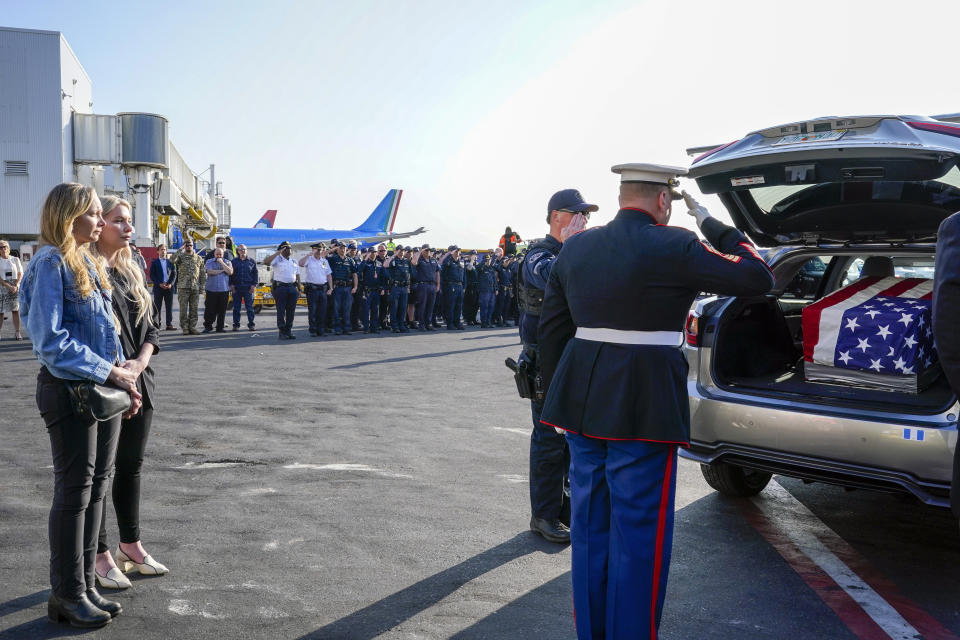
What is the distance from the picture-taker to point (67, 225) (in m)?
3.25

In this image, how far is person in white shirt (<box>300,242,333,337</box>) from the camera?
55.5 feet

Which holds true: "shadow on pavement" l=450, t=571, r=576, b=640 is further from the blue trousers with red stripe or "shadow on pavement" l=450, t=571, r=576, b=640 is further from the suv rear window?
the suv rear window

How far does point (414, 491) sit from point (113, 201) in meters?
2.65

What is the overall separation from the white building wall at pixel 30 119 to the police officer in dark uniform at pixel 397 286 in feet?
62.6

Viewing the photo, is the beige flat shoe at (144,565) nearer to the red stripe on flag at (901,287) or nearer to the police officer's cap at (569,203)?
the police officer's cap at (569,203)

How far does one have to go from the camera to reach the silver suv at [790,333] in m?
3.71

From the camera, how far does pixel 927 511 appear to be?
5129 mm

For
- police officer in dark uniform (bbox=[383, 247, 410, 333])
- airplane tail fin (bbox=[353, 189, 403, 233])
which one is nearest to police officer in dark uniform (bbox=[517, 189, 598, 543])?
police officer in dark uniform (bbox=[383, 247, 410, 333])

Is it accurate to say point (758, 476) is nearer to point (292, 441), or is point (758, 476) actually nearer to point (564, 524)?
point (564, 524)

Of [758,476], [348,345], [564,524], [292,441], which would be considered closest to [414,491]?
[564,524]

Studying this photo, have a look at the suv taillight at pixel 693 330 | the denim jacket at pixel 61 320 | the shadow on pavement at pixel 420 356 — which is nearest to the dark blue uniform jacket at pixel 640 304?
the suv taillight at pixel 693 330

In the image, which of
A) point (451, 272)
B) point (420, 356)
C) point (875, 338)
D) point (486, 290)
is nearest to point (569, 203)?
point (875, 338)

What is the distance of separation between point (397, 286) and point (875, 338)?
1515 cm

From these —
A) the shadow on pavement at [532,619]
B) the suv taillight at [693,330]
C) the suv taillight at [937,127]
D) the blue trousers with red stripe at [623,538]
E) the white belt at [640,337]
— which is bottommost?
the shadow on pavement at [532,619]
